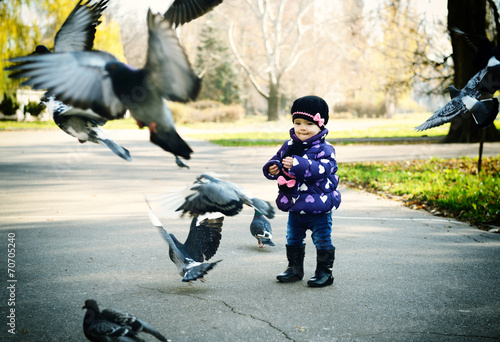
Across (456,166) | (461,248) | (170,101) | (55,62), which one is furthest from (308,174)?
(456,166)

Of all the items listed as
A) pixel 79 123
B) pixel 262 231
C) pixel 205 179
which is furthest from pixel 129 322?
pixel 262 231

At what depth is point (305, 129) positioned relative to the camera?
3705 mm

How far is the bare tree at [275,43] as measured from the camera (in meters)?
24.9

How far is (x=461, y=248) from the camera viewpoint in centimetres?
505

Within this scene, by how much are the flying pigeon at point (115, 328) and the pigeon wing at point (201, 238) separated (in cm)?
95

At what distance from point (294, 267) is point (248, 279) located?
1.34 feet

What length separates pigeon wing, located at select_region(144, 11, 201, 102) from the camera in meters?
1.64

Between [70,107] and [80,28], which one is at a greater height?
[80,28]

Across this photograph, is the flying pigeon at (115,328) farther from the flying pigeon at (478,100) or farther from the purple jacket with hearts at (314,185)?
the flying pigeon at (478,100)

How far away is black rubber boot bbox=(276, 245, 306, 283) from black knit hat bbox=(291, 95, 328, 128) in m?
1.06

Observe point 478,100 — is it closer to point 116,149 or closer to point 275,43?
point 116,149

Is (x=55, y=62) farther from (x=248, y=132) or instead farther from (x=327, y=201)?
(x=248, y=132)

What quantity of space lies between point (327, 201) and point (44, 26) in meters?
2.38

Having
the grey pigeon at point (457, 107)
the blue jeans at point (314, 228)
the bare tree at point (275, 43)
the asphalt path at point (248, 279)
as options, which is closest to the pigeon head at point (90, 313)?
the asphalt path at point (248, 279)
